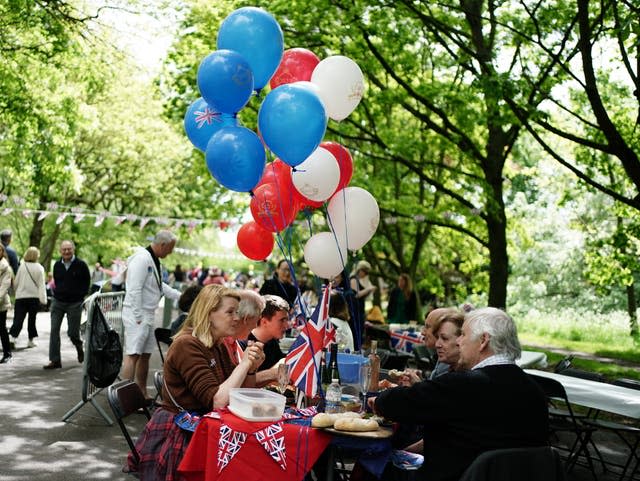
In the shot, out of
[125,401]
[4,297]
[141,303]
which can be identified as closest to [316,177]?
[125,401]

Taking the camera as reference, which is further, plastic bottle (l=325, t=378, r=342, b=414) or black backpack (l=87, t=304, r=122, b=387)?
black backpack (l=87, t=304, r=122, b=387)

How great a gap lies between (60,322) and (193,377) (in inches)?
284

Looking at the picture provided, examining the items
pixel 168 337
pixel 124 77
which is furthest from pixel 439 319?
pixel 124 77

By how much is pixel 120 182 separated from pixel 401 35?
23.1 metres

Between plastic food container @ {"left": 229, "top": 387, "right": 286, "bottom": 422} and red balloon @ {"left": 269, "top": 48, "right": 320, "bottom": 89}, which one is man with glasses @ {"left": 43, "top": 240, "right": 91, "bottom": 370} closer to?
red balloon @ {"left": 269, "top": 48, "right": 320, "bottom": 89}

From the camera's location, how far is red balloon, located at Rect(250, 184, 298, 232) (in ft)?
20.4

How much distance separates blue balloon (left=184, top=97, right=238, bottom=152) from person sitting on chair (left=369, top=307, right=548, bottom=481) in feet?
9.22

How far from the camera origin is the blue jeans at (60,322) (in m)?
11.1

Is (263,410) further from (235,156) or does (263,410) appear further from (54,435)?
(54,435)

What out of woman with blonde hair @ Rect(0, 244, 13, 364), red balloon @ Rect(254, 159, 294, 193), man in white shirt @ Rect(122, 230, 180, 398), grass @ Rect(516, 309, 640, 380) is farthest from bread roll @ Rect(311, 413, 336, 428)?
grass @ Rect(516, 309, 640, 380)

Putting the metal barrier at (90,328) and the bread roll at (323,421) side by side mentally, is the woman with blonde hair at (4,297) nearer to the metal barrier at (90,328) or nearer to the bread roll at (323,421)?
the metal barrier at (90,328)

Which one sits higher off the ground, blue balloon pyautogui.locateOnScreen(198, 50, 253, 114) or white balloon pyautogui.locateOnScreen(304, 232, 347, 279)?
blue balloon pyautogui.locateOnScreen(198, 50, 253, 114)

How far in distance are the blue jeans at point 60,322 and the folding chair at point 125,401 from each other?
6729 millimetres

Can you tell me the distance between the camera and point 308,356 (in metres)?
4.93
